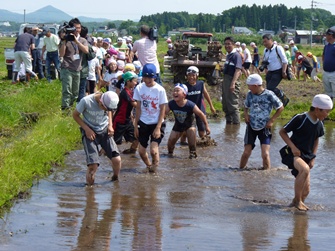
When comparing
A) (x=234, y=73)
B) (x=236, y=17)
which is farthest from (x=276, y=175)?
(x=236, y=17)

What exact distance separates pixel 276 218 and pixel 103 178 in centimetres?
305

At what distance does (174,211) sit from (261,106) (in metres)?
3.34

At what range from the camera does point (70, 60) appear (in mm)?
16203

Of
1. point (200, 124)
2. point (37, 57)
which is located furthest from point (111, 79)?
point (37, 57)

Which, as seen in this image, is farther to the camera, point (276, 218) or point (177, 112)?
point (177, 112)

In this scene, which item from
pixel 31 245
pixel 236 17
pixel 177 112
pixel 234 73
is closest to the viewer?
pixel 31 245

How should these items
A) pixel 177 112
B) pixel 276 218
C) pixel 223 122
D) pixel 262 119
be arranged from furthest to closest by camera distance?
pixel 223 122 < pixel 177 112 < pixel 262 119 < pixel 276 218

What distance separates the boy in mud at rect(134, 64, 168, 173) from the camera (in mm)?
11656

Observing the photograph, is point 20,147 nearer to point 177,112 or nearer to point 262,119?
point 177,112

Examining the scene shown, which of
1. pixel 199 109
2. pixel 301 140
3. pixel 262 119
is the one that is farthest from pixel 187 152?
pixel 301 140

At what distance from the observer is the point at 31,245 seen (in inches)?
290

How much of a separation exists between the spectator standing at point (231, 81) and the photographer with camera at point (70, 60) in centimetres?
310

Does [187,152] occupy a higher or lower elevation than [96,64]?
lower

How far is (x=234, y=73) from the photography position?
55.4 ft
